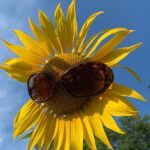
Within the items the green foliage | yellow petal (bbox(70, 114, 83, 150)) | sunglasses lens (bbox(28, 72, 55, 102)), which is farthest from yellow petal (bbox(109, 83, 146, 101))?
the green foliage

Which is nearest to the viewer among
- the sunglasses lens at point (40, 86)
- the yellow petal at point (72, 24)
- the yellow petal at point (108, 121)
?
the yellow petal at point (108, 121)

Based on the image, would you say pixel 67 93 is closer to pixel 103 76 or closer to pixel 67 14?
pixel 103 76

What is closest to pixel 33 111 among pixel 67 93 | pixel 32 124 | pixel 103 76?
pixel 32 124

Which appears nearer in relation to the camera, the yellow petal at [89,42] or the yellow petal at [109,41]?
the yellow petal at [109,41]

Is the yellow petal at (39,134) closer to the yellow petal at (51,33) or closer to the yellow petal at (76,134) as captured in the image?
the yellow petal at (76,134)

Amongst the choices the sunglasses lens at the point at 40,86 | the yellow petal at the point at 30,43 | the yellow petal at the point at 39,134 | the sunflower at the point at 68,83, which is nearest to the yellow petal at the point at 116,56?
the sunflower at the point at 68,83

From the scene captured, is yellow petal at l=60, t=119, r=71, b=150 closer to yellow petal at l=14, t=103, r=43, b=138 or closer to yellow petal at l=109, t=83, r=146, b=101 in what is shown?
yellow petal at l=14, t=103, r=43, b=138

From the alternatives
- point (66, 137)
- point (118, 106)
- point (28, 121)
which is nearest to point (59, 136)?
point (66, 137)
